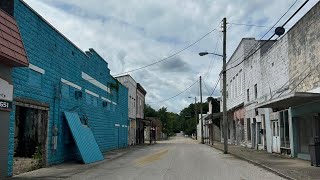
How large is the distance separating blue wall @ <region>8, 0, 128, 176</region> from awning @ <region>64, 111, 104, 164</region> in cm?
43

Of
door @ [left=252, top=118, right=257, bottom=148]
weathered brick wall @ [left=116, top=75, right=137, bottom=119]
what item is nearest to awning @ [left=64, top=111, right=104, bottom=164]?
door @ [left=252, top=118, right=257, bottom=148]

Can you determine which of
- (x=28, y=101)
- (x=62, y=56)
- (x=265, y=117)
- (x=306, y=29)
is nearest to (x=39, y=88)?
(x=28, y=101)

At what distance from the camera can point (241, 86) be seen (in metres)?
44.7

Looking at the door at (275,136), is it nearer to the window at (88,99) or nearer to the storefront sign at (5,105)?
the window at (88,99)

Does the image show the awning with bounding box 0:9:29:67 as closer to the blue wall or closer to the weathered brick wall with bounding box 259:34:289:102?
the blue wall

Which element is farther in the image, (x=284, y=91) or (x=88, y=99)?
(x=88, y=99)

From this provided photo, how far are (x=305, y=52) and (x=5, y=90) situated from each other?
14.9m

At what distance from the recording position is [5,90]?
1450cm

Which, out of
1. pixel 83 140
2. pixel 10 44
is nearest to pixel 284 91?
pixel 83 140

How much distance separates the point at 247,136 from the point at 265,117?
937cm

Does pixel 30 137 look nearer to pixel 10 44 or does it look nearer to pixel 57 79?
pixel 57 79

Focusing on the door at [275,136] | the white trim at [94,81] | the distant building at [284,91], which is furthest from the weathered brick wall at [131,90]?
the door at [275,136]

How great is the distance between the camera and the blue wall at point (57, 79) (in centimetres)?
1727

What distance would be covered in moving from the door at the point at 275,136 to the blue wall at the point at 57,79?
12592 mm
